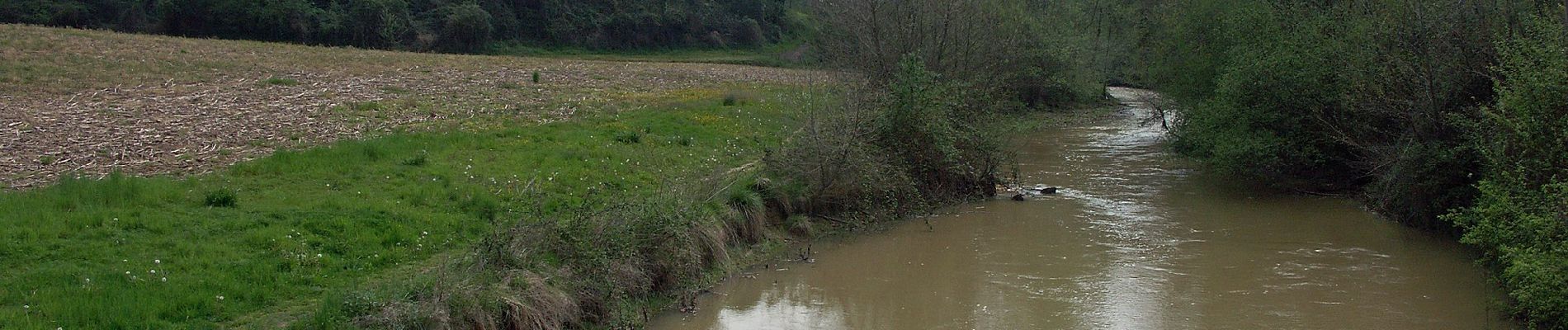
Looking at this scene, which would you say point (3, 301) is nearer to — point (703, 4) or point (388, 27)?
point (388, 27)

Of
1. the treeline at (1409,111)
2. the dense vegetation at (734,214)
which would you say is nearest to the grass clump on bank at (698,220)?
the dense vegetation at (734,214)

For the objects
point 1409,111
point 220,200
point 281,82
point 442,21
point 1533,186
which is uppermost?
point 1409,111

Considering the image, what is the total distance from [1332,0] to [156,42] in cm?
3055

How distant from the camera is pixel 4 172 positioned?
40.4 feet

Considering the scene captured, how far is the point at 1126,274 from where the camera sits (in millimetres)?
13617

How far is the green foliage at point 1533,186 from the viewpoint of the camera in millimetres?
9875

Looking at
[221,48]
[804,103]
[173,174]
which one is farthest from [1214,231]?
[221,48]

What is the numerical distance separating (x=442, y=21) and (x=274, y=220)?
202 ft

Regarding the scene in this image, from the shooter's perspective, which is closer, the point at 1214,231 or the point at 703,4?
the point at 1214,231

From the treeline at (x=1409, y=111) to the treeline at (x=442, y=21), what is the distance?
47.9 m

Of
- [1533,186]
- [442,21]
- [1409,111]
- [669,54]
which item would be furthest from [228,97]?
[669,54]

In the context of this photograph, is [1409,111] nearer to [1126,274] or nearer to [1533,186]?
[1533,186]

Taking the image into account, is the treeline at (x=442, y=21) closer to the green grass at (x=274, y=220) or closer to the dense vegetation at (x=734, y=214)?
the dense vegetation at (x=734, y=214)

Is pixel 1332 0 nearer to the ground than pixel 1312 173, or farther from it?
farther from it
